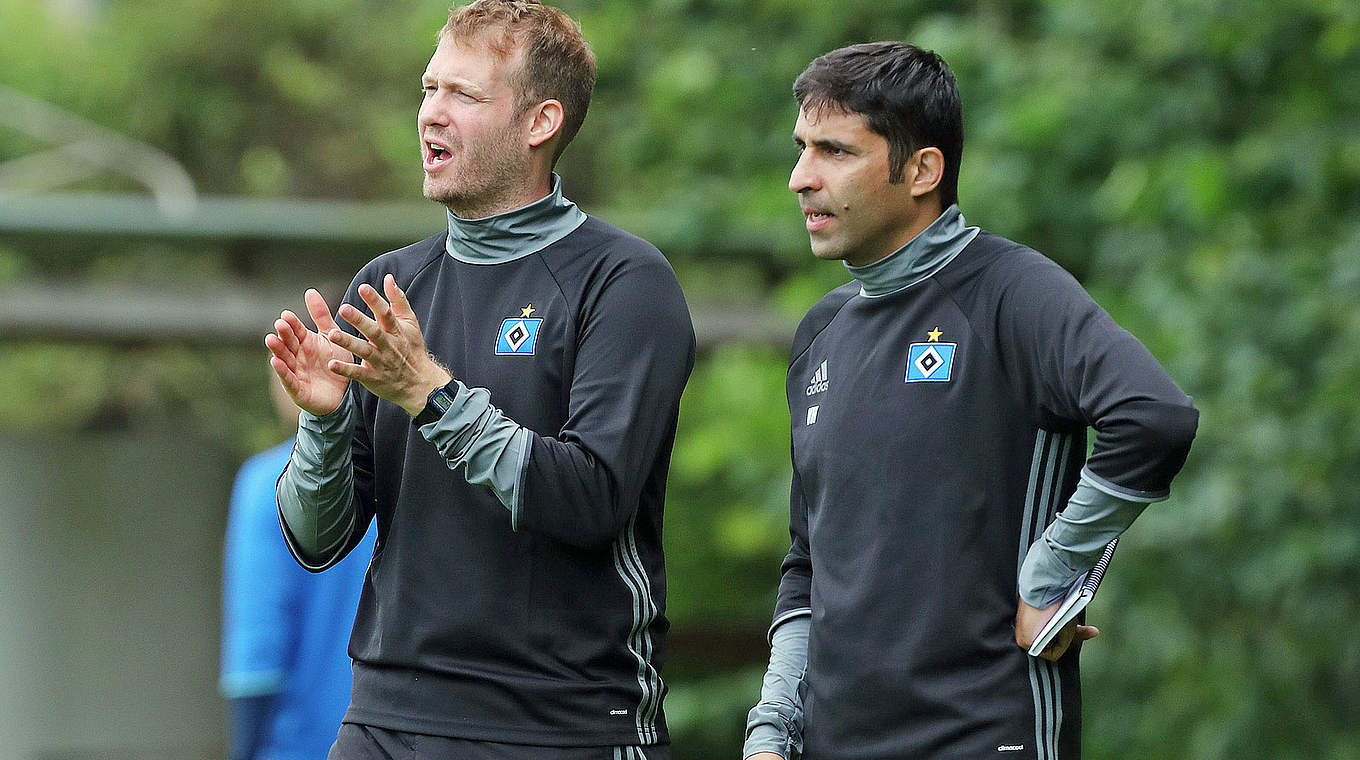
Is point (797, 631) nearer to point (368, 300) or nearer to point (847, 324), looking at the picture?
point (847, 324)

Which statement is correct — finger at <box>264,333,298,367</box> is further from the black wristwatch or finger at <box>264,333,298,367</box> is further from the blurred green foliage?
the blurred green foliage

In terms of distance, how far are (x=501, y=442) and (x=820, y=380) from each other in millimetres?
662

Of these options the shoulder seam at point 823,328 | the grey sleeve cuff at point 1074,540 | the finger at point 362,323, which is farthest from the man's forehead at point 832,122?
the finger at point 362,323

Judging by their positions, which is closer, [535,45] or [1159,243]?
[535,45]

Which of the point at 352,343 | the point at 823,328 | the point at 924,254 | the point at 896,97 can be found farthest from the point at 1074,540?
the point at 352,343

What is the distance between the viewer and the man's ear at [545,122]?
3.21m

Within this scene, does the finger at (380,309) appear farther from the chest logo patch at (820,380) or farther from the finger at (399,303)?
the chest logo patch at (820,380)

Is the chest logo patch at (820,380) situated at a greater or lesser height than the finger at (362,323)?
lesser

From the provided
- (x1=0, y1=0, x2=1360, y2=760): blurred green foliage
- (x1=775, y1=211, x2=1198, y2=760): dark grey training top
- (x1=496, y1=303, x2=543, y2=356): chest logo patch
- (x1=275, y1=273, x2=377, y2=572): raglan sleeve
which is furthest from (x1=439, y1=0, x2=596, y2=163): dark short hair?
(x1=0, y1=0, x2=1360, y2=760): blurred green foliage

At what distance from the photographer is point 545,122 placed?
3.23 metres

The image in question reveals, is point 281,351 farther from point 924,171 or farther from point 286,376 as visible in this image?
point 924,171

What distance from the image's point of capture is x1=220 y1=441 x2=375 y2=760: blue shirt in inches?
156

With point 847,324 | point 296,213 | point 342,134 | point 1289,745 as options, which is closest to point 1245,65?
point 1289,745

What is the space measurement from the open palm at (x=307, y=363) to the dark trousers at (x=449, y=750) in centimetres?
55
